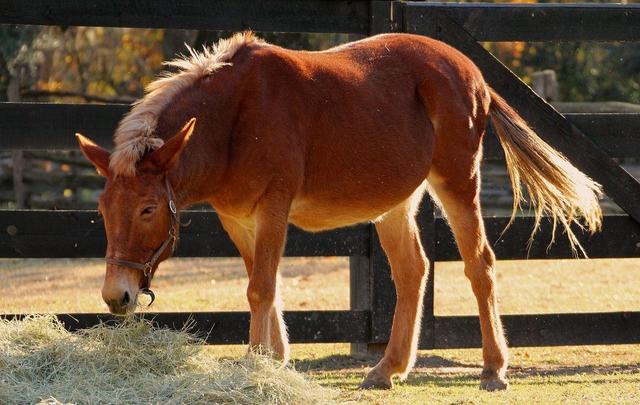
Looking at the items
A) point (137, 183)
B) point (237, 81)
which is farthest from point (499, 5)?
point (137, 183)

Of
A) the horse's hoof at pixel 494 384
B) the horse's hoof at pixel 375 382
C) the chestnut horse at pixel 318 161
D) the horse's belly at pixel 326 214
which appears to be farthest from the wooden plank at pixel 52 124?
the horse's hoof at pixel 494 384

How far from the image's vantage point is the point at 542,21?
7238mm

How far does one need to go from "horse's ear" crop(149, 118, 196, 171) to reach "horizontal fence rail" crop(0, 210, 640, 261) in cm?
185

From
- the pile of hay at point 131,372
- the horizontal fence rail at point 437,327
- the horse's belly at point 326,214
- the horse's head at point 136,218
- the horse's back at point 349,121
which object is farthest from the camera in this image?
the horizontal fence rail at point 437,327

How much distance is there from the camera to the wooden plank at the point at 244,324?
6.74 m

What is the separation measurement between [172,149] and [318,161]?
3.70 ft

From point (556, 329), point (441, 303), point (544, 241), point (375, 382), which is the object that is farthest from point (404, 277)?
point (441, 303)

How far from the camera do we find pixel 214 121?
5.44m

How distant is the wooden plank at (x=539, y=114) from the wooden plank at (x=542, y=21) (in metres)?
0.10

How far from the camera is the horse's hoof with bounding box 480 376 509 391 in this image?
611 cm

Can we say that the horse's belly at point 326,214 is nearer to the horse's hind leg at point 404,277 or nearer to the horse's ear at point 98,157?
the horse's hind leg at point 404,277

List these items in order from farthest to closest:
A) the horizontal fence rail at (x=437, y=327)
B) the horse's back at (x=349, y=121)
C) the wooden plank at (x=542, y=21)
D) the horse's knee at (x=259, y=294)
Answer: the wooden plank at (x=542, y=21) < the horizontal fence rail at (x=437, y=327) < the horse's back at (x=349, y=121) < the horse's knee at (x=259, y=294)

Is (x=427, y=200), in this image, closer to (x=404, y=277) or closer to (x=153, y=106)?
(x=404, y=277)

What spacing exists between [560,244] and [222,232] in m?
2.32
